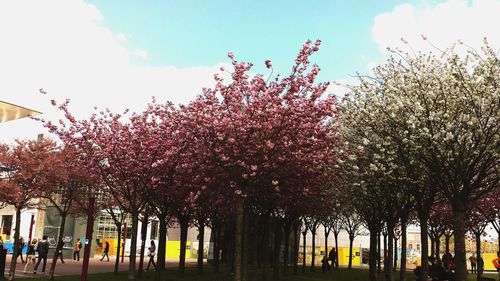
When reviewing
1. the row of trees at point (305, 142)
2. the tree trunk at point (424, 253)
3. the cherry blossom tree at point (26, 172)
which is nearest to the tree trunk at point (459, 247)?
the row of trees at point (305, 142)

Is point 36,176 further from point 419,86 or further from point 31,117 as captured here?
point 419,86

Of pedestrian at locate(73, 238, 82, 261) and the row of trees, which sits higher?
the row of trees

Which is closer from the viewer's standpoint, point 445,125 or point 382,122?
point 445,125

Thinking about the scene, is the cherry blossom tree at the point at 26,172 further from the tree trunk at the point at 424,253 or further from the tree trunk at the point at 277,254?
the tree trunk at the point at 424,253

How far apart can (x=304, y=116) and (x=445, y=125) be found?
4.39 meters

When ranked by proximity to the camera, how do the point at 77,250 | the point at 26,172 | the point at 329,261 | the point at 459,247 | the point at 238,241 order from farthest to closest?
the point at 77,250 → the point at 329,261 → the point at 26,172 → the point at 238,241 → the point at 459,247

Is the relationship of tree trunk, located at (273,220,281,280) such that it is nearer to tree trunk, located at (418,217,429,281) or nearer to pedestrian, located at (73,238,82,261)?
tree trunk, located at (418,217,429,281)

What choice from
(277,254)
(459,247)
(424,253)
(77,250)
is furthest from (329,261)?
(77,250)

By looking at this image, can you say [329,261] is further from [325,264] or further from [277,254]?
[277,254]

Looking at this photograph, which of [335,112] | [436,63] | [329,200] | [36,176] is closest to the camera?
[436,63]

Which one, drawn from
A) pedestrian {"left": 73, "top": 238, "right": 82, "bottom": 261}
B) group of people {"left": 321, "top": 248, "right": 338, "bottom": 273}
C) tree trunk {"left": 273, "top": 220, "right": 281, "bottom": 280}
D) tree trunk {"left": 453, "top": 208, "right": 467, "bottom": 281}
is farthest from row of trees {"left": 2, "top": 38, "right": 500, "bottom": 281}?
pedestrian {"left": 73, "top": 238, "right": 82, "bottom": 261}

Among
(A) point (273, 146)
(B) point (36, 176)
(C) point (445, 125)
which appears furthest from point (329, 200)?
(B) point (36, 176)

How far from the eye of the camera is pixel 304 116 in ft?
51.0

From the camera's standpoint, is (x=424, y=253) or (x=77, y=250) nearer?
(x=424, y=253)
